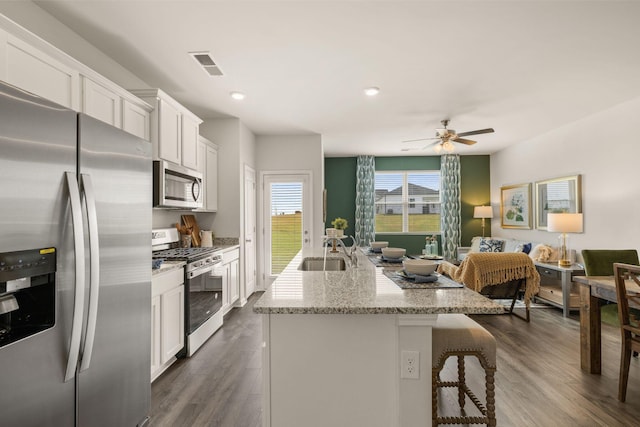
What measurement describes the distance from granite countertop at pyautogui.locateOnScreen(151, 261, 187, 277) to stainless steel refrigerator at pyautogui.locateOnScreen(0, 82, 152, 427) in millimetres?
780

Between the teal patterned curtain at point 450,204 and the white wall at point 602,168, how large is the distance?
174 cm

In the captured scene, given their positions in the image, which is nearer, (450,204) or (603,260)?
(603,260)

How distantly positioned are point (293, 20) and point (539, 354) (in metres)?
3.47

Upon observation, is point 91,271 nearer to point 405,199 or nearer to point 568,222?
→ point 568,222

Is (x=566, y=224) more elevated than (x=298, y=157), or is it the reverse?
(x=298, y=157)

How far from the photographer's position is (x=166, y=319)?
2740mm

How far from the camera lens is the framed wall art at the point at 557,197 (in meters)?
4.95

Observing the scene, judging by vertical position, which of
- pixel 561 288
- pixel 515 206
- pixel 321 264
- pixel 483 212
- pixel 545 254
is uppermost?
pixel 515 206

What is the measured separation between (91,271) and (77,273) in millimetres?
77

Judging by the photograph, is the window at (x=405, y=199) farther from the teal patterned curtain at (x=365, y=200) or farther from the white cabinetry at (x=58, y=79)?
the white cabinetry at (x=58, y=79)

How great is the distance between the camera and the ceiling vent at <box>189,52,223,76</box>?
289 cm

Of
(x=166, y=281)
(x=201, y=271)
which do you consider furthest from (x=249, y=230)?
(x=166, y=281)

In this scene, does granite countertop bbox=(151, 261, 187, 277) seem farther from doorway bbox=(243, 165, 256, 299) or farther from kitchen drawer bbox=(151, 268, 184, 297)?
doorway bbox=(243, 165, 256, 299)

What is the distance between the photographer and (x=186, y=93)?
3844mm
